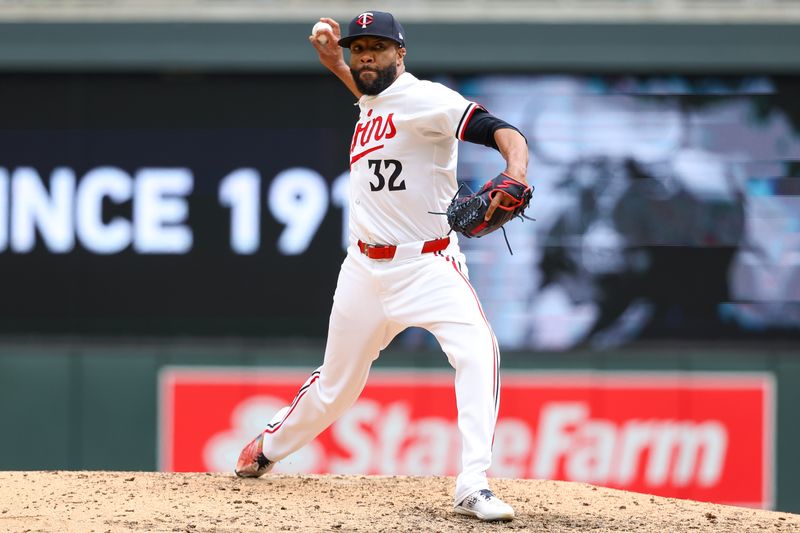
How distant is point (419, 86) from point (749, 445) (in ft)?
14.4

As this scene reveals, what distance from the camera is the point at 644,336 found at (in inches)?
333

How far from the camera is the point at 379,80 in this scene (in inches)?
191

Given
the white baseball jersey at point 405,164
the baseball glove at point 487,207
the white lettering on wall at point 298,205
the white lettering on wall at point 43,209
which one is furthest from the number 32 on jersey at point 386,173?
the white lettering on wall at point 43,209

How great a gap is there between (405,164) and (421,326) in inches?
19.9

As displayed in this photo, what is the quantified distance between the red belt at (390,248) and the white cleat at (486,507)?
2.52ft

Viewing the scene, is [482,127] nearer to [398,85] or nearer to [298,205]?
[398,85]

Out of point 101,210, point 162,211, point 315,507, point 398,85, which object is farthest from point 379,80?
point 101,210

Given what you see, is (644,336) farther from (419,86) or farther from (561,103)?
(419,86)

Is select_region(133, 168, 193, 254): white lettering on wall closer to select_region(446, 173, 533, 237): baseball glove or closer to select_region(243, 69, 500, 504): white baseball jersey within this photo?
select_region(243, 69, 500, 504): white baseball jersey

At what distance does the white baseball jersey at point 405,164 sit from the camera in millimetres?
4781

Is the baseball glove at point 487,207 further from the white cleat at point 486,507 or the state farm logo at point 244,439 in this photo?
the state farm logo at point 244,439

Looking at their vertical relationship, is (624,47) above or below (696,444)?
above

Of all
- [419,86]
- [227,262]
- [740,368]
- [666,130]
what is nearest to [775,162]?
[666,130]

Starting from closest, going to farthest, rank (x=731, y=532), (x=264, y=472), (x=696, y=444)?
(x=731, y=532)
(x=264, y=472)
(x=696, y=444)
